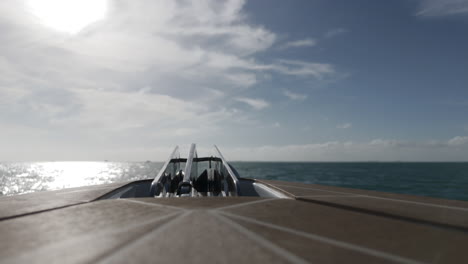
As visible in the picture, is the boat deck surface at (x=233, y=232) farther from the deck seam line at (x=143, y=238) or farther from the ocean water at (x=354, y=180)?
the ocean water at (x=354, y=180)

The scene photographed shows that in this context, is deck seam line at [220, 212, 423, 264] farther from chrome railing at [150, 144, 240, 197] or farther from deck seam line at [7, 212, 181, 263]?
chrome railing at [150, 144, 240, 197]

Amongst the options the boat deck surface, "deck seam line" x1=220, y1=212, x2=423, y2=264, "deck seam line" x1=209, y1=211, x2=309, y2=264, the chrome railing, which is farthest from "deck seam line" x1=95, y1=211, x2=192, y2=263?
the chrome railing

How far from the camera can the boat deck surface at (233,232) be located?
1.73 meters

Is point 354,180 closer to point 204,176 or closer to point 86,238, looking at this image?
point 204,176

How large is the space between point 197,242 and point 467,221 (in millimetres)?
2953

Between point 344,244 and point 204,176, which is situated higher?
point 344,244

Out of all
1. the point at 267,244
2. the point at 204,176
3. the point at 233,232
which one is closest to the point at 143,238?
the point at 233,232

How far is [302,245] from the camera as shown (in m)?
1.89

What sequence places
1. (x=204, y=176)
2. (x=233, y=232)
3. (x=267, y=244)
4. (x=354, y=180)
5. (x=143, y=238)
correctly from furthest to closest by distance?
1. (x=354, y=180)
2. (x=204, y=176)
3. (x=233, y=232)
4. (x=143, y=238)
5. (x=267, y=244)

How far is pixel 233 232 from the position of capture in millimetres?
2158

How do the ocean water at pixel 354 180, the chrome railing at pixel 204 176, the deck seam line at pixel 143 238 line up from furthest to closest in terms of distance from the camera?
the ocean water at pixel 354 180, the chrome railing at pixel 204 176, the deck seam line at pixel 143 238

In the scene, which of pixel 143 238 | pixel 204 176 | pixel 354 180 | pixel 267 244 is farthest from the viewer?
pixel 354 180

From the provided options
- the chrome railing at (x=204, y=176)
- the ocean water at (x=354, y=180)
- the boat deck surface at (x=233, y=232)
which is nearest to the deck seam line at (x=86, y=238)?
the boat deck surface at (x=233, y=232)

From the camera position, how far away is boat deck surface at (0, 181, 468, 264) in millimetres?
1727
